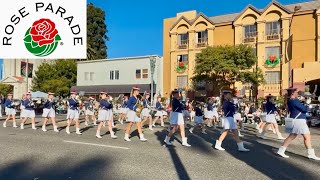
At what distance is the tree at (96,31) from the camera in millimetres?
59312

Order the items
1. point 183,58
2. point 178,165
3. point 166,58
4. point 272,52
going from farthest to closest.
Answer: point 166,58 → point 183,58 → point 272,52 → point 178,165

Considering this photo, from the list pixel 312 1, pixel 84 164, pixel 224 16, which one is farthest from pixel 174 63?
pixel 84 164

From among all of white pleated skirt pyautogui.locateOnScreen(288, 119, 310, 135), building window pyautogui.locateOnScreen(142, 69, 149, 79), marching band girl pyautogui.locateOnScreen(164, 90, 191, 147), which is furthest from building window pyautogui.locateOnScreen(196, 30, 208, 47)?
white pleated skirt pyautogui.locateOnScreen(288, 119, 310, 135)

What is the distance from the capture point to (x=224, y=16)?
4341cm

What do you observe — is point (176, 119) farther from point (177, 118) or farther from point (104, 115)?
point (104, 115)

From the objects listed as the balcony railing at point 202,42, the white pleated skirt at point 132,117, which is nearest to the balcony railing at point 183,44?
the balcony railing at point 202,42

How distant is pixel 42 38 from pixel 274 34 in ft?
98.9

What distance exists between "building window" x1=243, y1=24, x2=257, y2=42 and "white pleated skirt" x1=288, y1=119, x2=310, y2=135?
31.3m

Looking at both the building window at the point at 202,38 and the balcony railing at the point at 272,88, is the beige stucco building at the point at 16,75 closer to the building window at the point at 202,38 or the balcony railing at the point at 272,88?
the building window at the point at 202,38

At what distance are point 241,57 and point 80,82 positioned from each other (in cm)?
2435

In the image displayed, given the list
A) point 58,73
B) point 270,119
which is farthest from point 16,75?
point 270,119

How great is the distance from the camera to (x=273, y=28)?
3759cm

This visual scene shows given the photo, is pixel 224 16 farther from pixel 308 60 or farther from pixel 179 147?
pixel 179 147

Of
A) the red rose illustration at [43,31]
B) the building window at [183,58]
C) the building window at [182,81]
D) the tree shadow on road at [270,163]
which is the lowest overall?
the tree shadow on road at [270,163]
